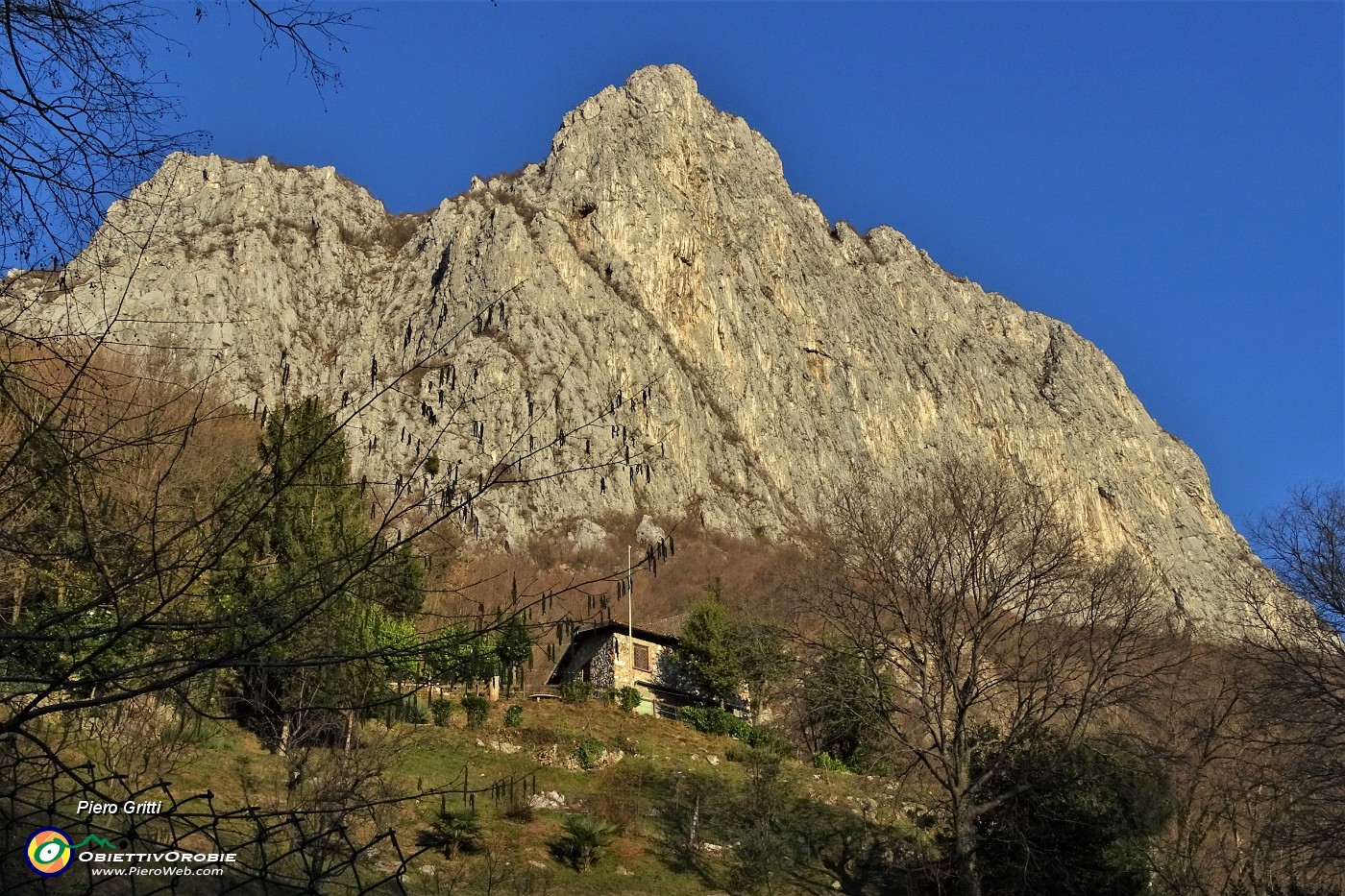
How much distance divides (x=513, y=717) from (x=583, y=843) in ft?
28.5

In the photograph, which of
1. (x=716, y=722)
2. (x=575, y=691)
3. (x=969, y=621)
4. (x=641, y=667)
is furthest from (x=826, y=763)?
(x=969, y=621)

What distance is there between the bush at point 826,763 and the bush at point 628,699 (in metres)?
5.73

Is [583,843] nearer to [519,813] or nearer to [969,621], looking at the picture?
[519,813]

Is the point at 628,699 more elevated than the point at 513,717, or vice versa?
the point at 628,699

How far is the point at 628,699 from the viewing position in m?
30.5

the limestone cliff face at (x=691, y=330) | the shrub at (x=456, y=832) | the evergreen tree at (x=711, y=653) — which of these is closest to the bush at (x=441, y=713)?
the shrub at (x=456, y=832)

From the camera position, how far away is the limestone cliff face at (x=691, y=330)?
83.3 meters

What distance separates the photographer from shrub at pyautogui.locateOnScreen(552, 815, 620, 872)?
16609 mm

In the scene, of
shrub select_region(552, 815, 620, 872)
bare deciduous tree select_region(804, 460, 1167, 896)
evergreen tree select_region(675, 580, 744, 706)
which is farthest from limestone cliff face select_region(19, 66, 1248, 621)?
shrub select_region(552, 815, 620, 872)

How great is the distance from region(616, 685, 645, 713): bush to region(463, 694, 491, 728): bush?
5.63m

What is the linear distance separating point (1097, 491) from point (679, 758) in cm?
10714

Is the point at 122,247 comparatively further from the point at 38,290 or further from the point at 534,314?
the point at 534,314

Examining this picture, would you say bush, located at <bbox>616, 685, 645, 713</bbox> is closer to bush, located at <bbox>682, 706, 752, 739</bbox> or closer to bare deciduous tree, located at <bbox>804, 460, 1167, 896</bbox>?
bush, located at <bbox>682, 706, 752, 739</bbox>

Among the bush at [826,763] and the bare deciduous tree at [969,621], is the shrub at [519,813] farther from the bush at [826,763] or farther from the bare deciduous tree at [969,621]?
the bush at [826,763]
